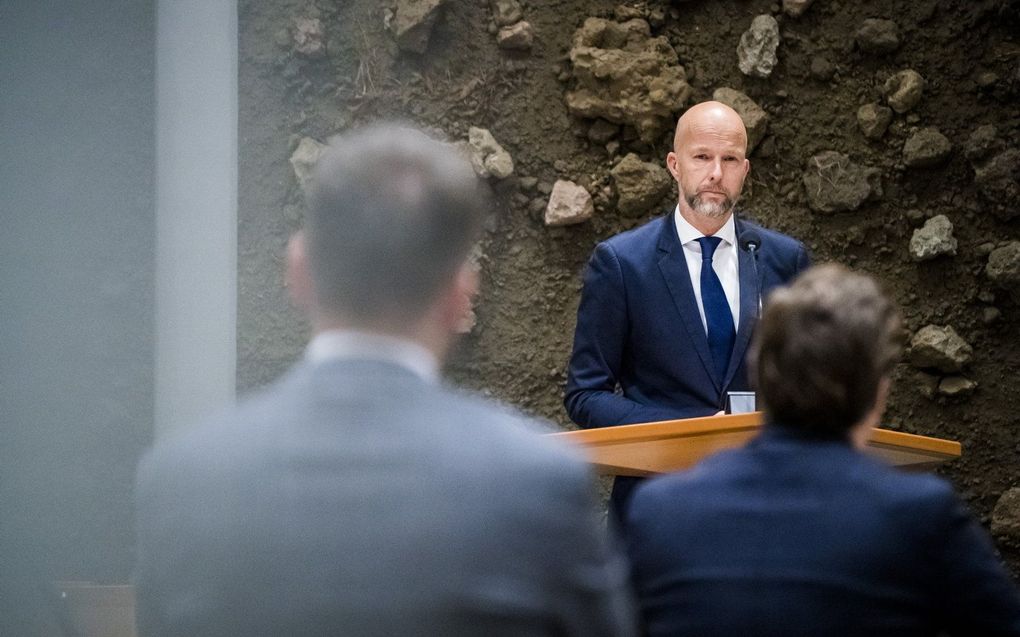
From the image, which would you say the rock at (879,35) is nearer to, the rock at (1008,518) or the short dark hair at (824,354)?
the rock at (1008,518)

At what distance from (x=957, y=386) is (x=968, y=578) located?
298 cm

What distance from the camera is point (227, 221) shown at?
4199mm

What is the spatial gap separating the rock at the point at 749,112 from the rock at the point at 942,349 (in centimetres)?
83

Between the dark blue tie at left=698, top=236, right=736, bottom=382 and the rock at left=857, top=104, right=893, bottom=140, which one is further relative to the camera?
the rock at left=857, top=104, right=893, bottom=140

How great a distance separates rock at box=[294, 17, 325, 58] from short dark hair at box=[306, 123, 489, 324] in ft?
10.4

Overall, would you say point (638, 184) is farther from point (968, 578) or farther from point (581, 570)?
point (581, 570)

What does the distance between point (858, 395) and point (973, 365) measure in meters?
2.99

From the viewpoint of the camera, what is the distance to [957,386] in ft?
14.1

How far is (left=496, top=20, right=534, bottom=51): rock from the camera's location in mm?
4422

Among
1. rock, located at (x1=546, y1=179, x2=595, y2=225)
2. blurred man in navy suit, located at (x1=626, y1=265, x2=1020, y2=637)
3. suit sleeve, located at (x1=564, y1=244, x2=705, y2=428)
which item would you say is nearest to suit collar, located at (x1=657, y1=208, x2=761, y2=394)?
suit sleeve, located at (x1=564, y1=244, x2=705, y2=428)

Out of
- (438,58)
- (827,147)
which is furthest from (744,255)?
(438,58)

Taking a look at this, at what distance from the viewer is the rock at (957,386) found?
168 inches

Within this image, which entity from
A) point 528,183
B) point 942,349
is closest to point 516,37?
point 528,183

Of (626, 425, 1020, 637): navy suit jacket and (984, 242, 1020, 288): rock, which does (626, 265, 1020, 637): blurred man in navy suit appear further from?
(984, 242, 1020, 288): rock
